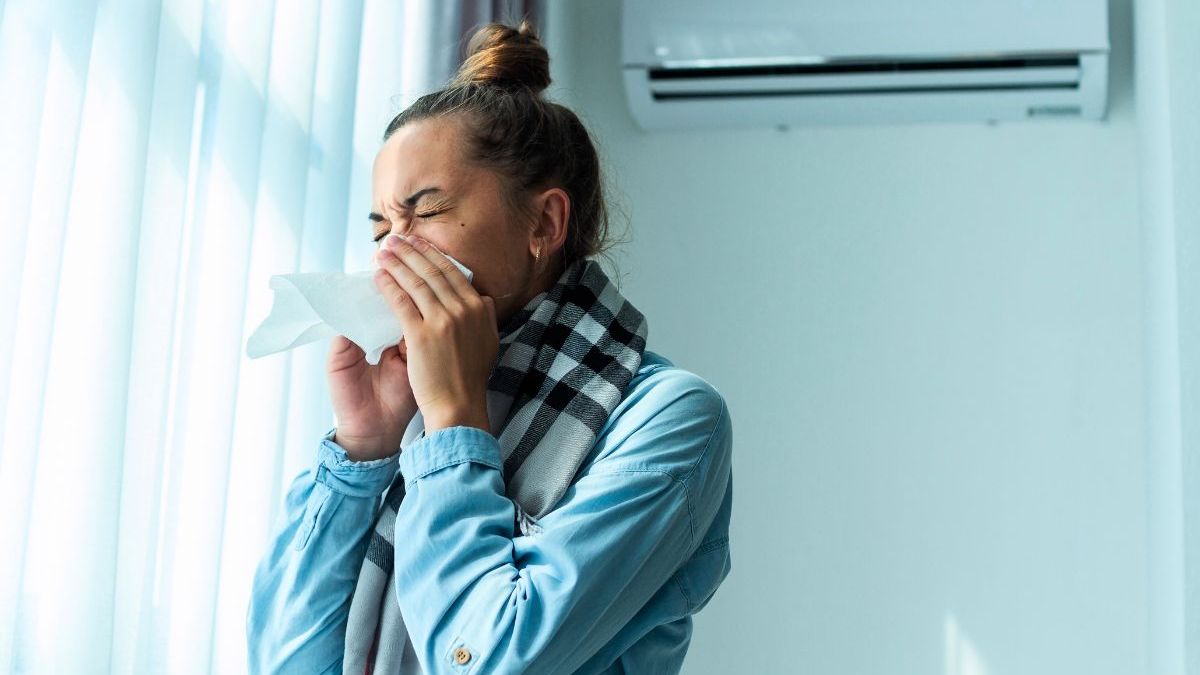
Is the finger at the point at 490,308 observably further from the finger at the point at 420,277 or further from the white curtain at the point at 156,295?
the white curtain at the point at 156,295

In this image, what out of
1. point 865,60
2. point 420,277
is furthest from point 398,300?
point 865,60

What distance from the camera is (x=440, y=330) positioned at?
109 centimetres

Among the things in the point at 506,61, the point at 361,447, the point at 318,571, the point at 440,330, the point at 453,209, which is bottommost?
the point at 318,571

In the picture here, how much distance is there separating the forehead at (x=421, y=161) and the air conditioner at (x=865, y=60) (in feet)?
5.30

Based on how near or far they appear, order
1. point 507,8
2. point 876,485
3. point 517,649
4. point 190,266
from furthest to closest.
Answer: point 876,485
point 507,8
point 190,266
point 517,649

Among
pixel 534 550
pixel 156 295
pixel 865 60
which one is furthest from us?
pixel 865 60

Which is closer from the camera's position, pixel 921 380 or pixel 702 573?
pixel 702 573

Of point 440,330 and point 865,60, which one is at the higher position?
point 865,60

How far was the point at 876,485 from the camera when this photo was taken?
110 inches

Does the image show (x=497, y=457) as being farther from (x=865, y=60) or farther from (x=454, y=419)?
(x=865, y=60)

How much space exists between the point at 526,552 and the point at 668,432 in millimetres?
158

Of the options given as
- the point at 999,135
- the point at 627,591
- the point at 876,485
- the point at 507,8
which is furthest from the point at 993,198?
the point at 627,591

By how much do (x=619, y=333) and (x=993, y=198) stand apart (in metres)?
1.84

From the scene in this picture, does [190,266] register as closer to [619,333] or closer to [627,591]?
[619,333]
